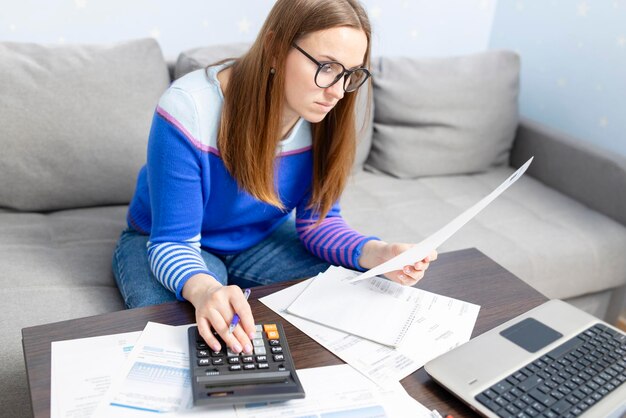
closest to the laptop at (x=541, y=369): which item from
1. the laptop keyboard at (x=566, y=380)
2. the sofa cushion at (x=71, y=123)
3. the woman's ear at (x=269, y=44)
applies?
the laptop keyboard at (x=566, y=380)

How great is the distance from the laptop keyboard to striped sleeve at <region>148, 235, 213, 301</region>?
19.4 inches

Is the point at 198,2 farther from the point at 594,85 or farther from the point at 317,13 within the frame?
the point at 594,85

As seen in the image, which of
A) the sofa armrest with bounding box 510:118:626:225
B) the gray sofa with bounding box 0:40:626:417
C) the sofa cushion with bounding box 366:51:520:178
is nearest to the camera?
the gray sofa with bounding box 0:40:626:417

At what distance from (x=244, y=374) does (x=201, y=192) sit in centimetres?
45

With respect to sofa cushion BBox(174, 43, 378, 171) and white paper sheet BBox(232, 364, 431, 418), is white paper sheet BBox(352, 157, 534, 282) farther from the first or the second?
sofa cushion BBox(174, 43, 378, 171)

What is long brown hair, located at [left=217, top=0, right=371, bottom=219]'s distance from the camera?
42.5 inches

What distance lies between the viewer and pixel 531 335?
3.14ft

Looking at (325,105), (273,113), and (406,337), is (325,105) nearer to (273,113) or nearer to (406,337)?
(273,113)

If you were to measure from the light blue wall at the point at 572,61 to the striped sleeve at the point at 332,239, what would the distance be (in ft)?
4.16

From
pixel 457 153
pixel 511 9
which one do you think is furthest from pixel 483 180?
pixel 511 9

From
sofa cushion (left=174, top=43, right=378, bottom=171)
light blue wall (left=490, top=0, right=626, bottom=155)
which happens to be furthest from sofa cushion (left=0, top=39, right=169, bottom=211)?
light blue wall (left=490, top=0, right=626, bottom=155)

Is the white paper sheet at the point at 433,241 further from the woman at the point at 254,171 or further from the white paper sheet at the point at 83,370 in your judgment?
the white paper sheet at the point at 83,370

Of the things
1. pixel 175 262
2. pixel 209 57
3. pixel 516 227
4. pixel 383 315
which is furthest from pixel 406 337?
pixel 209 57

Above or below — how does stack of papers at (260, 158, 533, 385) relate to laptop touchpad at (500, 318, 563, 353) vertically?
below
